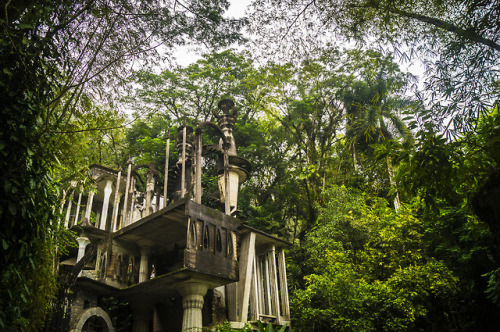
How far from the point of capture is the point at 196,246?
9.95 meters

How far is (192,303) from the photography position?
1008 centimetres

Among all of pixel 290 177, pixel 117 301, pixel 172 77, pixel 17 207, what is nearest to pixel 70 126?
pixel 17 207

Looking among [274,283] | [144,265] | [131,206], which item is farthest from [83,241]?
[274,283]

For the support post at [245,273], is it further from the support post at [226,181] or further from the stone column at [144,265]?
the stone column at [144,265]

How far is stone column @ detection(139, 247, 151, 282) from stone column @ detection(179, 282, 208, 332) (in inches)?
99.3

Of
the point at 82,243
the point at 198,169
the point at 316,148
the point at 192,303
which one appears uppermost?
the point at 316,148

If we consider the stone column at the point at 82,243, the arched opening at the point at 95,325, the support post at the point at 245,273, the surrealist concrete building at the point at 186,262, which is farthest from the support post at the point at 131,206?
the support post at the point at 245,273

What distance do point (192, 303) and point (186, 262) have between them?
138 centimetres

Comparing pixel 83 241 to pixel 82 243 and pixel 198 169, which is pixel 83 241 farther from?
pixel 198 169

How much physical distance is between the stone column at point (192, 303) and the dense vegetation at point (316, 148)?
3.83 metres

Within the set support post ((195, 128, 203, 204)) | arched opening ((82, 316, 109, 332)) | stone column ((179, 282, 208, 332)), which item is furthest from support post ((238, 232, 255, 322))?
arched opening ((82, 316, 109, 332))

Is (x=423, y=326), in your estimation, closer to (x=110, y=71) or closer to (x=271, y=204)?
(x=271, y=204)

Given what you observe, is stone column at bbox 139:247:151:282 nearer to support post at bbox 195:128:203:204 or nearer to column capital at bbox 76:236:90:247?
column capital at bbox 76:236:90:247

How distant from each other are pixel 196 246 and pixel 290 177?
11.7 metres
